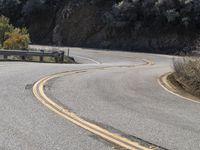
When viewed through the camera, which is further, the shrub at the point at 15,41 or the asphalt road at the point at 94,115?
the shrub at the point at 15,41

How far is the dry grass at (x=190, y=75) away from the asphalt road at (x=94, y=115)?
0.91m

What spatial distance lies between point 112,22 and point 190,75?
116 ft

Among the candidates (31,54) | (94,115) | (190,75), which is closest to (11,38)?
(31,54)

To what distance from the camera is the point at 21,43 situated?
37.4m

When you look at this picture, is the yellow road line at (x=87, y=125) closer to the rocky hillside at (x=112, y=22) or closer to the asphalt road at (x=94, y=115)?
the asphalt road at (x=94, y=115)

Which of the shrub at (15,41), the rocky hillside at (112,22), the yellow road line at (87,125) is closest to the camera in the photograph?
the yellow road line at (87,125)

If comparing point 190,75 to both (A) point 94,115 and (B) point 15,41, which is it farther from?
(B) point 15,41

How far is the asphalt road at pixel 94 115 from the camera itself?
7488 mm

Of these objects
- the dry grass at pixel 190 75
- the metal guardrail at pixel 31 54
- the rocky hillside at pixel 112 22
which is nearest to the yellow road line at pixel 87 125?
the dry grass at pixel 190 75

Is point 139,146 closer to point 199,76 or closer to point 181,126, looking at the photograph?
point 181,126

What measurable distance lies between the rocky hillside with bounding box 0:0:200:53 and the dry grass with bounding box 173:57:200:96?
26.3m

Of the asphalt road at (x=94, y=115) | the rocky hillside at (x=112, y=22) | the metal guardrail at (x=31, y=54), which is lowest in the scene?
the metal guardrail at (x=31, y=54)

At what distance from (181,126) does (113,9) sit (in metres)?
42.8

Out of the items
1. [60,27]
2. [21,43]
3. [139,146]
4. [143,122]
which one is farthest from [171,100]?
[60,27]
